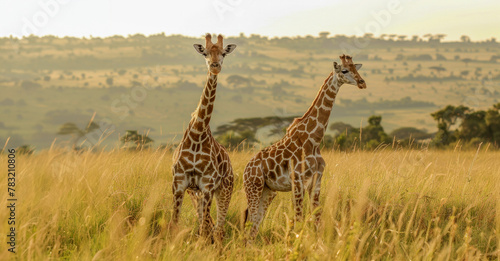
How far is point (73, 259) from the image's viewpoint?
5965mm

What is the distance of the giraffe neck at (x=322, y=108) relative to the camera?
7.43 m

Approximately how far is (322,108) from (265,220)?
1954 millimetres

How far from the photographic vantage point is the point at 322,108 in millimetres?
7500

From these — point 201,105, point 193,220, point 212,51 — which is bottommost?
point 193,220

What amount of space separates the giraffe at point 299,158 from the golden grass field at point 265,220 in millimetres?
367

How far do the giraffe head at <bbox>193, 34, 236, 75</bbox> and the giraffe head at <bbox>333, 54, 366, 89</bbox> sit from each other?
1.52 m

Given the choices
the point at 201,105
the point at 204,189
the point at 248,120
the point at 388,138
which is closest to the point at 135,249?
the point at 204,189

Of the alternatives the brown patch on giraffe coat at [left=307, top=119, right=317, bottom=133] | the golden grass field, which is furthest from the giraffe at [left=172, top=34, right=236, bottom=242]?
the brown patch on giraffe coat at [left=307, top=119, right=317, bottom=133]

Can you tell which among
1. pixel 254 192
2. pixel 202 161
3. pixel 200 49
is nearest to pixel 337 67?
pixel 200 49

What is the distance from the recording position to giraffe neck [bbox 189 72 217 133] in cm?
687

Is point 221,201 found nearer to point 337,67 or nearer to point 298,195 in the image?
point 298,195

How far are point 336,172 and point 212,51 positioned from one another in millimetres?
4757

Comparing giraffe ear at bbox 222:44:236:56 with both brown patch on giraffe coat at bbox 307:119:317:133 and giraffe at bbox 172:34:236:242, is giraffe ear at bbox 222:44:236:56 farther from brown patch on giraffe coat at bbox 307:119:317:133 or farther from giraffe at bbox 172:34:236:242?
brown patch on giraffe coat at bbox 307:119:317:133

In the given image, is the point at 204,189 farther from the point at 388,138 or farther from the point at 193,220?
the point at 388,138
